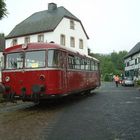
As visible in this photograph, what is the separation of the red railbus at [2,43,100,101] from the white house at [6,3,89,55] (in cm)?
3065

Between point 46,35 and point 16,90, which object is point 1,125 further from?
point 46,35

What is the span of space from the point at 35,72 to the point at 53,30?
31.9 m

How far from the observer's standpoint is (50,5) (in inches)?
2153

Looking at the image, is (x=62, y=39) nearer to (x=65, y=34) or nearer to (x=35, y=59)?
(x=65, y=34)

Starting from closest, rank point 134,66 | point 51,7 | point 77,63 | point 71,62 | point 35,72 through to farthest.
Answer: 1. point 35,72
2. point 71,62
3. point 77,63
4. point 51,7
5. point 134,66

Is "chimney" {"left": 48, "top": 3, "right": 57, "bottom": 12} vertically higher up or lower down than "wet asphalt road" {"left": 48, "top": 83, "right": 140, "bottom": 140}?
higher up

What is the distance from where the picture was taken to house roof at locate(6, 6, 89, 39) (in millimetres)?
48531

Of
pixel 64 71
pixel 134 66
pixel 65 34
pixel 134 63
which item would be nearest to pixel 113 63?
pixel 134 63

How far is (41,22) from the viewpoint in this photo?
5147 centimetres

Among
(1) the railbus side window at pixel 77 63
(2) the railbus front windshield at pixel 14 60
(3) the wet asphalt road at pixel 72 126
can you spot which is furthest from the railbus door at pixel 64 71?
(1) the railbus side window at pixel 77 63

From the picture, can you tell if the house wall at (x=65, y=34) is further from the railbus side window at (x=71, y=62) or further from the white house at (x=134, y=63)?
the railbus side window at (x=71, y=62)

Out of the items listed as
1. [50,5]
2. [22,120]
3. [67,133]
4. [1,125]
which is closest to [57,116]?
[22,120]

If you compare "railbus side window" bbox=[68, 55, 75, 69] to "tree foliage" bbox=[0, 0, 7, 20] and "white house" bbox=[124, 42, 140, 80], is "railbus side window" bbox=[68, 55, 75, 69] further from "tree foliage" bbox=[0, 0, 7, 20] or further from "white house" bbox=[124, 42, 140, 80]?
"white house" bbox=[124, 42, 140, 80]

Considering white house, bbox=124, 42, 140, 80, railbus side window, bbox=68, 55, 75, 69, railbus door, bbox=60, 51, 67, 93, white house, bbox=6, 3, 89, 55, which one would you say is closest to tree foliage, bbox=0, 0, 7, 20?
railbus side window, bbox=68, 55, 75, 69
